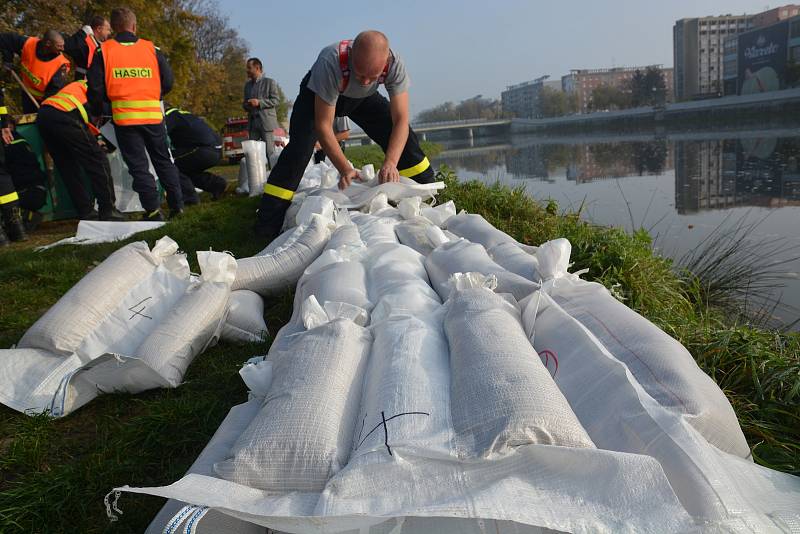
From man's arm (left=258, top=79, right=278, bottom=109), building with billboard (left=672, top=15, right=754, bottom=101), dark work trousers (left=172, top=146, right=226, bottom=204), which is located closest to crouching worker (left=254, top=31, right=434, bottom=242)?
dark work trousers (left=172, top=146, right=226, bottom=204)

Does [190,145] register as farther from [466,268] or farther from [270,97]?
[466,268]

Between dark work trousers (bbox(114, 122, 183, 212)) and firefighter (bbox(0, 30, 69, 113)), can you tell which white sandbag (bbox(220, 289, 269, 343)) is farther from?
firefighter (bbox(0, 30, 69, 113))

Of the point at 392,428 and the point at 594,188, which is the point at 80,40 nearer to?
the point at 392,428

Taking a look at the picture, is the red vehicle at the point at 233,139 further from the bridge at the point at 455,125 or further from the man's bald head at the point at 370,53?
the bridge at the point at 455,125

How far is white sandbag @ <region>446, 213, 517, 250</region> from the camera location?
2.49 m

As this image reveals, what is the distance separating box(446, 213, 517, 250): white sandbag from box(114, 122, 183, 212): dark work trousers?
3200 mm

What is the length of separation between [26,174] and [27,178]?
1.5 inches

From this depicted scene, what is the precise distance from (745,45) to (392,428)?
5183 cm

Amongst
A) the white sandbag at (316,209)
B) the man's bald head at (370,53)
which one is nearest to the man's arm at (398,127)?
the man's bald head at (370,53)

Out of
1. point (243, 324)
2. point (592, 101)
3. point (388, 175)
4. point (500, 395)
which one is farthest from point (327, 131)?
point (592, 101)

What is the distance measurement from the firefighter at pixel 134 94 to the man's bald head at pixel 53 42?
81 cm

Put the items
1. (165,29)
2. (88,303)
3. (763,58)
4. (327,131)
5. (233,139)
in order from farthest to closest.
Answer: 1. (763,58)
2. (233,139)
3. (165,29)
4. (327,131)
5. (88,303)

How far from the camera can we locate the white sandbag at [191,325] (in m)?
1.86

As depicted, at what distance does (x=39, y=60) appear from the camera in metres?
5.18
